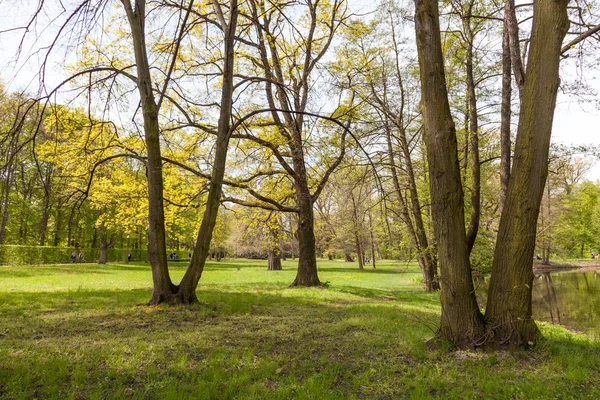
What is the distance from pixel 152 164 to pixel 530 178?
6.86m

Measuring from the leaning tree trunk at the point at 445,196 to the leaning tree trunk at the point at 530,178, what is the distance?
369 mm

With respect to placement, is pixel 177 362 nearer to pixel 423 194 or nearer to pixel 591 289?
pixel 423 194

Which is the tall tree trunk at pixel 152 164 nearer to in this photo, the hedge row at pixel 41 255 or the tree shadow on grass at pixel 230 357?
the tree shadow on grass at pixel 230 357

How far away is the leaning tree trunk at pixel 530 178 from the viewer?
4.41m

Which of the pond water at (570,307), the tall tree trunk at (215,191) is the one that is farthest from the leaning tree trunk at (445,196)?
the pond water at (570,307)

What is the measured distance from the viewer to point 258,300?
30.5ft

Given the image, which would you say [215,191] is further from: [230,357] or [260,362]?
[260,362]

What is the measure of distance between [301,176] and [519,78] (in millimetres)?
7334

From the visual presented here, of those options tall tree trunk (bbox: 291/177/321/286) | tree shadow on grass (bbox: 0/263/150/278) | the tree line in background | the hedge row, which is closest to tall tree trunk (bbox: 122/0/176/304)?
the tree line in background

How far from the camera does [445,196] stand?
463 cm

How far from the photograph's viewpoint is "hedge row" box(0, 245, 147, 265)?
76.9 feet

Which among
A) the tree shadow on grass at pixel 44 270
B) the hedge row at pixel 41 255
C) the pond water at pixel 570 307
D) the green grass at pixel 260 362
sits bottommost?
the pond water at pixel 570 307

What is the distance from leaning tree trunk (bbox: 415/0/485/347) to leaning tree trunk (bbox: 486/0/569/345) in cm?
37

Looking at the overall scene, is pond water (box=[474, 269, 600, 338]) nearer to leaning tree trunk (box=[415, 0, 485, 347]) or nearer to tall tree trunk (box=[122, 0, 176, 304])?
leaning tree trunk (box=[415, 0, 485, 347])
